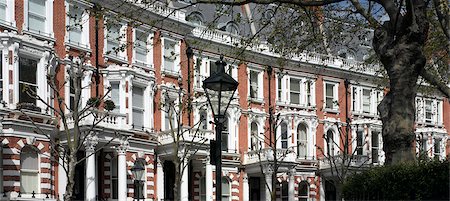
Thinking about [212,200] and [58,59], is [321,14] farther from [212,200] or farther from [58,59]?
[212,200]

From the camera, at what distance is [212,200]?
142 feet

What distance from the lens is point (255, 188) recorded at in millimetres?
50500

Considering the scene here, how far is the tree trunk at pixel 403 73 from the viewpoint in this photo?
18.2 meters

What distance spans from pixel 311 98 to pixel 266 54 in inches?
211

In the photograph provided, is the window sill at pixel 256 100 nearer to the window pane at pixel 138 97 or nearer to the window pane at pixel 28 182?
the window pane at pixel 138 97

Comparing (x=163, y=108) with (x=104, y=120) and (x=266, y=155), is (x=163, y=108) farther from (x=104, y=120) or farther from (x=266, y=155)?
(x=266, y=155)

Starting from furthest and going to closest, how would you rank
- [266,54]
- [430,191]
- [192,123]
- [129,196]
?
[266,54] → [192,123] → [129,196] → [430,191]

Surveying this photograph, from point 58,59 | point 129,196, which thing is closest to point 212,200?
point 129,196

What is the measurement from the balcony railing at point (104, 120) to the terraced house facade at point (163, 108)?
0.25 feet

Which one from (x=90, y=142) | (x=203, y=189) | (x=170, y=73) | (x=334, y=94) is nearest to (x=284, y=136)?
(x=334, y=94)

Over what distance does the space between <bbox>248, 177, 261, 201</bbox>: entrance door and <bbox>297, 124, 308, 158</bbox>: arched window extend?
3.73 meters

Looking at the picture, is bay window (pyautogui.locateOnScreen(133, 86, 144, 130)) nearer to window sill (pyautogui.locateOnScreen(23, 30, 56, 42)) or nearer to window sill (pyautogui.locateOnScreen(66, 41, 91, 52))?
window sill (pyautogui.locateOnScreen(66, 41, 91, 52))

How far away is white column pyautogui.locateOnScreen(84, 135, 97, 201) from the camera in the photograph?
33.8 metres

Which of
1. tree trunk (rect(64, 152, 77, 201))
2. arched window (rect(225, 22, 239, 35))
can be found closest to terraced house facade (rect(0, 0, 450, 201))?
arched window (rect(225, 22, 239, 35))
